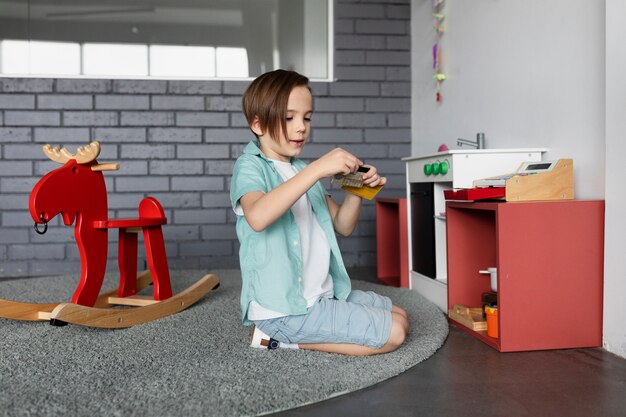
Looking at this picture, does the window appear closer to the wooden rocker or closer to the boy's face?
the wooden rocker

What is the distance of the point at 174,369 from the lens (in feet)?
5.55

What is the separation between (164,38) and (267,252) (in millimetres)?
2669

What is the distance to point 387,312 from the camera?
1808 millimetres

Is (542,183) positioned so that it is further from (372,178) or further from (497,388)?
(497,388)

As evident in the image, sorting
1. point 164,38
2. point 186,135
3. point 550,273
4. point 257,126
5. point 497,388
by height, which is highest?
point 164,38

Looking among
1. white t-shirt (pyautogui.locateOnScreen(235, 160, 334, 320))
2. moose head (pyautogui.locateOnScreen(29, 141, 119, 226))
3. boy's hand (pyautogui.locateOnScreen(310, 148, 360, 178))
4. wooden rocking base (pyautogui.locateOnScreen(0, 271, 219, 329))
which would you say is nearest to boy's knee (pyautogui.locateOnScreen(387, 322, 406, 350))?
white t-shirt (pyautogui.locateOnScreen(235, 160, 334, 320))

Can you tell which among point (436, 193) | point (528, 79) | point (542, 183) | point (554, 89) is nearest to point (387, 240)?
point (436, 193)

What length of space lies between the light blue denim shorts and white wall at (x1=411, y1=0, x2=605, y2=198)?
90 cm

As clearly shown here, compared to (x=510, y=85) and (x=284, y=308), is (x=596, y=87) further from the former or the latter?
(x=284, y=308)

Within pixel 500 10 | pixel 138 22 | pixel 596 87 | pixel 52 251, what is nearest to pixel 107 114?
pixel 138 22

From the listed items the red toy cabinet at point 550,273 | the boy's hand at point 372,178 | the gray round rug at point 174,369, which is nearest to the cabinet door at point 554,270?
the red toy cabinet at point 550,273

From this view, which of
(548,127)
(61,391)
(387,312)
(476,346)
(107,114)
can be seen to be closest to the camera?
(61,391)

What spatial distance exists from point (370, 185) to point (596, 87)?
0.90 metres

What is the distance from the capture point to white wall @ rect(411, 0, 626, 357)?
6.07ft
